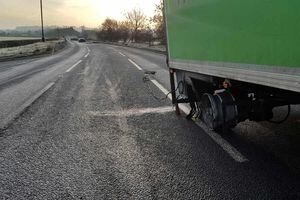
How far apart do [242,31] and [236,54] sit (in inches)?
13.2

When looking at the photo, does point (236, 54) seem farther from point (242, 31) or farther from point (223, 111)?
point (223, 111)

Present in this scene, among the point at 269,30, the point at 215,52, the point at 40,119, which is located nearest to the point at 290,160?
the point at 215,52

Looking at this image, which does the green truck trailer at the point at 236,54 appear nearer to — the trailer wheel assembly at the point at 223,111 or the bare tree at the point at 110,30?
the trailer wheel assembly at the point at 223,111

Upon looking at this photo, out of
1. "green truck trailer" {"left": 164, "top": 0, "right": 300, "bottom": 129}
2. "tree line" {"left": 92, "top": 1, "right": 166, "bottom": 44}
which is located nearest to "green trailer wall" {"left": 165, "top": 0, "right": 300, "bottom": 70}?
"green truck trailer" {"left": 164, "top": 0, "right": 300, "bottom": 129}

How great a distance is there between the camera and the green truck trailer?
340 centimetres

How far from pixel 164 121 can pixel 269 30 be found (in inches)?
177

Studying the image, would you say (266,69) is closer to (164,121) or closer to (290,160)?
(290,160)

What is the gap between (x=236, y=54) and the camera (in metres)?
4.49

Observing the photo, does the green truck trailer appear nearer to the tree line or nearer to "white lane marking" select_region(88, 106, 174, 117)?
"white lane marking" select_region(88, 106, 174, 117)

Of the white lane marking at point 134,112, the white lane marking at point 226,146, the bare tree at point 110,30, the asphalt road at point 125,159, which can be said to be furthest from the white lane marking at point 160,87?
the bare tree at point 110,30

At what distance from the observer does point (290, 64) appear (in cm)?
332

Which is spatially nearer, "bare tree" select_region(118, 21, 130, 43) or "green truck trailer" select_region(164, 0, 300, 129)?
"green truck trailer" select_region(164, 0, 300, 129)

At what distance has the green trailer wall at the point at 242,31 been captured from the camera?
331 cm

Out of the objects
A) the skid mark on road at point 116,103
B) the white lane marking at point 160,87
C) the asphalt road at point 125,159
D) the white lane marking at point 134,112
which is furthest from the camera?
the white lane marking at point 160,87
